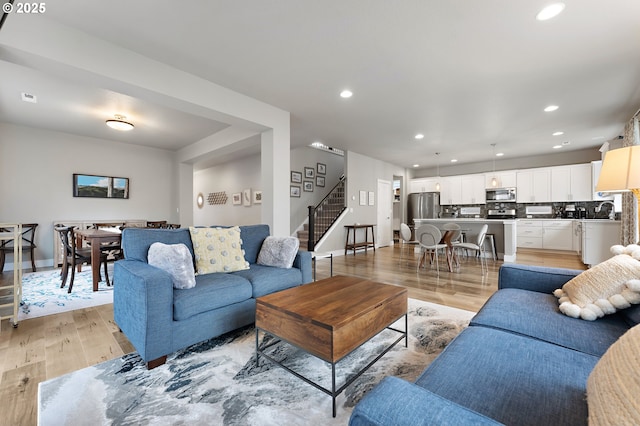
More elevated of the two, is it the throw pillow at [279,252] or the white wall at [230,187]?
the white wall at [230,187]

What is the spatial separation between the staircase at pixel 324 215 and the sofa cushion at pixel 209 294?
13.3ft

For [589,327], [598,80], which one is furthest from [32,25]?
[598,80]

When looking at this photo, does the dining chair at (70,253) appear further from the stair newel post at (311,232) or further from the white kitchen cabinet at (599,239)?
the white kitchen cabinet at (599,239)

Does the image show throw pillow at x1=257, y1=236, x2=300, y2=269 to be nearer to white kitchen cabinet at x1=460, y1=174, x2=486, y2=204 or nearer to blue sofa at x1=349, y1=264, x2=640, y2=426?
blue sofa at x1=349, y1=264, x2=640, y2=426

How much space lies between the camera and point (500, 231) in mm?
6129

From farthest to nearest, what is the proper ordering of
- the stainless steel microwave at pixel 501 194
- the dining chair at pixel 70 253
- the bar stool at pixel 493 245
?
the stainless steel microwave at pixel 501 194, the bar stool at pixel 493 245, the dining chair at pixel 70 253

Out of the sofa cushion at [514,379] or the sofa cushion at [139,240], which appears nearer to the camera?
the sofa cushion at [514,379]

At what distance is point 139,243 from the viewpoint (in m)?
2.33

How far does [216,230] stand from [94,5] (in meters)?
2.08

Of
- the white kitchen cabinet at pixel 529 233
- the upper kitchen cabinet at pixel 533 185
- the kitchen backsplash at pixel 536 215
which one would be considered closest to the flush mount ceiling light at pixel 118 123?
the kitchen backsplash at pixel 536 215

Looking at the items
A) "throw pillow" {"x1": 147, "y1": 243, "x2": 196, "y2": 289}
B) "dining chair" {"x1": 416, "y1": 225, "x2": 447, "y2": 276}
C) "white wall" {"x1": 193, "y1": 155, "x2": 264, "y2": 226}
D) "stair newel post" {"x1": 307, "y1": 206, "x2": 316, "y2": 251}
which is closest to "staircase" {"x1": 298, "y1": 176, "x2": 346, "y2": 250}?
"stair newel post" {"x1": 307, "y1": 206, "x2": 316, "y2": 251}

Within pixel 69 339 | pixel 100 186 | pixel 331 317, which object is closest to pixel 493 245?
pixel 331 317

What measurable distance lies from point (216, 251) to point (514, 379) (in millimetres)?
2374

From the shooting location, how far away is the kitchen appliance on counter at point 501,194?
7.77 meters
